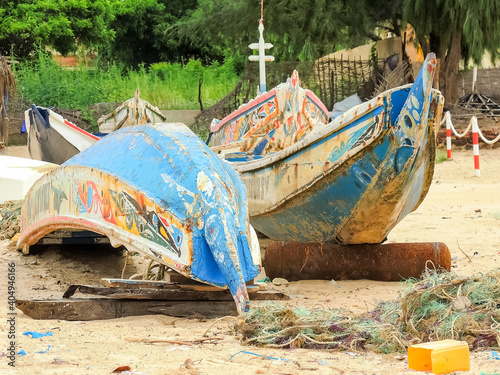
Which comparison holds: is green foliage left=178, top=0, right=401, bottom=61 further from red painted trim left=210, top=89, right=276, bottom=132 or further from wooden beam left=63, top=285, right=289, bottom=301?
wooden beam left=63, top=285, right=289, bottom=301

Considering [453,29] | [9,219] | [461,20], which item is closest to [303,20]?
[453,29]

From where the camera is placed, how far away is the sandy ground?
11.0 ft

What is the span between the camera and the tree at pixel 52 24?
24266 millimetres

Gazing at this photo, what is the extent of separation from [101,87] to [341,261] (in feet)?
61.7

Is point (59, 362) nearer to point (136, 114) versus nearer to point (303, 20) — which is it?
point (136, 114)

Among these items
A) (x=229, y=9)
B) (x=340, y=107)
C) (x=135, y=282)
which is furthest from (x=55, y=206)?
(x=229, y=9)

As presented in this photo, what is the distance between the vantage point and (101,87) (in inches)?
947

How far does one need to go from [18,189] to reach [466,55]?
565 inches

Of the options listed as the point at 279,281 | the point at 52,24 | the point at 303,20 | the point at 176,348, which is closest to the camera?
the point at 176,348

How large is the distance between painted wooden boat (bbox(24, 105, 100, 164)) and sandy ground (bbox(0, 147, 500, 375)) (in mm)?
3477

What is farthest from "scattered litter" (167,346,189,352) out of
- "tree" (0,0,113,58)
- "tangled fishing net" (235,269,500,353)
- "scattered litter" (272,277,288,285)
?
"tree" (0,0,113,58)

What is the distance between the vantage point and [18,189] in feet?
29.2

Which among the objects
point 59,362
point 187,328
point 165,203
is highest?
point 165,203

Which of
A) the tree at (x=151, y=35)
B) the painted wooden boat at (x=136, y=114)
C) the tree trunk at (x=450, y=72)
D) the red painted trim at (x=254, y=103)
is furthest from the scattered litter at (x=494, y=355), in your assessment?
the tree at (x=151, y=35)
